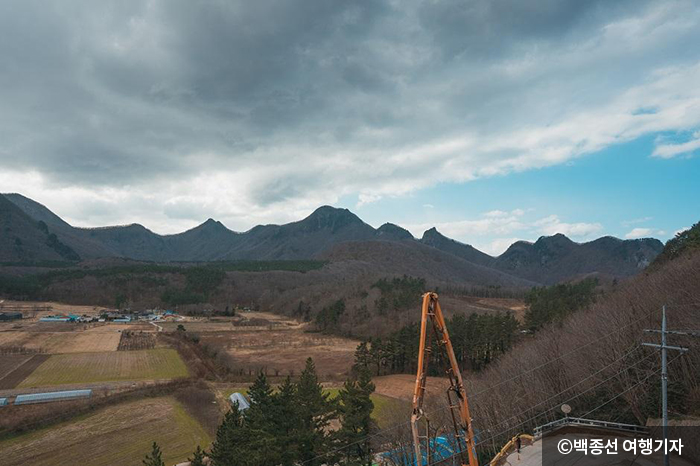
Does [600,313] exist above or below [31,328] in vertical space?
above

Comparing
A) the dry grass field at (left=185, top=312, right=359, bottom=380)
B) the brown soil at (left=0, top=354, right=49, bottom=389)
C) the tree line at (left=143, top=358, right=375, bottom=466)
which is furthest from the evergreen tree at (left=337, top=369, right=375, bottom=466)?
the brown soil at (left=0, top=354, right=49, bottom=389)

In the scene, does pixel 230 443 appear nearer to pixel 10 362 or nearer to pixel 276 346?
pixel 10 362

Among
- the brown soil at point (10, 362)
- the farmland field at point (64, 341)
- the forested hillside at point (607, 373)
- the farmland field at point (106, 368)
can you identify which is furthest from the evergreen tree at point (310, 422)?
the farmland field at point (64, 341)

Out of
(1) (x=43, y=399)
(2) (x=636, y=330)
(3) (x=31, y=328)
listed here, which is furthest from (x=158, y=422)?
(3) (x=31, y=328)

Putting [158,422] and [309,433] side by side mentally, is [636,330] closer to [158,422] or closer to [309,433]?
[309,433]

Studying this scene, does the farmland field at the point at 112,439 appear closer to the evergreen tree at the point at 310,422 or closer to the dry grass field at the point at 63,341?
the evergreen tree at the point at 310,422

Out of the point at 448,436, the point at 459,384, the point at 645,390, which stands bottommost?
the point at 448,436
